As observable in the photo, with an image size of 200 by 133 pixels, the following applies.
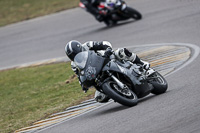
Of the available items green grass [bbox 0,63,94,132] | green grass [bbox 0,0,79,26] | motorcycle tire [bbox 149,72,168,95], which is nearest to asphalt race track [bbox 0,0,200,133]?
motorcycle tire [bbox 149,72,168,95]

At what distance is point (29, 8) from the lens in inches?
1080

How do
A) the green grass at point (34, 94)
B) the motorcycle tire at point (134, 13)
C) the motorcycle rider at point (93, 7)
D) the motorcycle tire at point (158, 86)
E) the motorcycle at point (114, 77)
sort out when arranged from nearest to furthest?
the motorcycle at point (114, 77), the motorcycle tire at point (158, 86), the green grass at point (34, 94), the motorcycle tire at point (134, 13), the motorcycle rider at point (93, 7)

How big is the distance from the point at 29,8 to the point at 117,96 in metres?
20.1

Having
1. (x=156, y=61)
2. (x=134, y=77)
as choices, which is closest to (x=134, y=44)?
(x=156, y=61)

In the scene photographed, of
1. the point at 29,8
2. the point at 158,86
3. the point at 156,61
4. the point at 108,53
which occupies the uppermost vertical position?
the point at 108,53

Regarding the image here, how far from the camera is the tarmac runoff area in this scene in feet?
31.3

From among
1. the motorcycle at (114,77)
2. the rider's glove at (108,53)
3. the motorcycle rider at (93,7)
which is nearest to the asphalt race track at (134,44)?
the motorcycle at (114,77)

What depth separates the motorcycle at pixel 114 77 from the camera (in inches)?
327

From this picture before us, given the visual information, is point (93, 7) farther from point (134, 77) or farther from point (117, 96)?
point (117, 96)

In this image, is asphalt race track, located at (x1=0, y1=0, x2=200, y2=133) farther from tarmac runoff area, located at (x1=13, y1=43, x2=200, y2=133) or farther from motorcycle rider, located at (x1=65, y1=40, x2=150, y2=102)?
motorcycle rider, located at (x1=65, y1=40, x2=150, y2=102)

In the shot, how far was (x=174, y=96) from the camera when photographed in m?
8.41

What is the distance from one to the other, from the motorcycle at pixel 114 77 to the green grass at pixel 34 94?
83.6 inches

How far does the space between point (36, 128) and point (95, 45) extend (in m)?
1.97

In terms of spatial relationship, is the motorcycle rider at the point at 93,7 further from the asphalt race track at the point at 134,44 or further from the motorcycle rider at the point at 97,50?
the motorcycle rider at the point at 97,50
